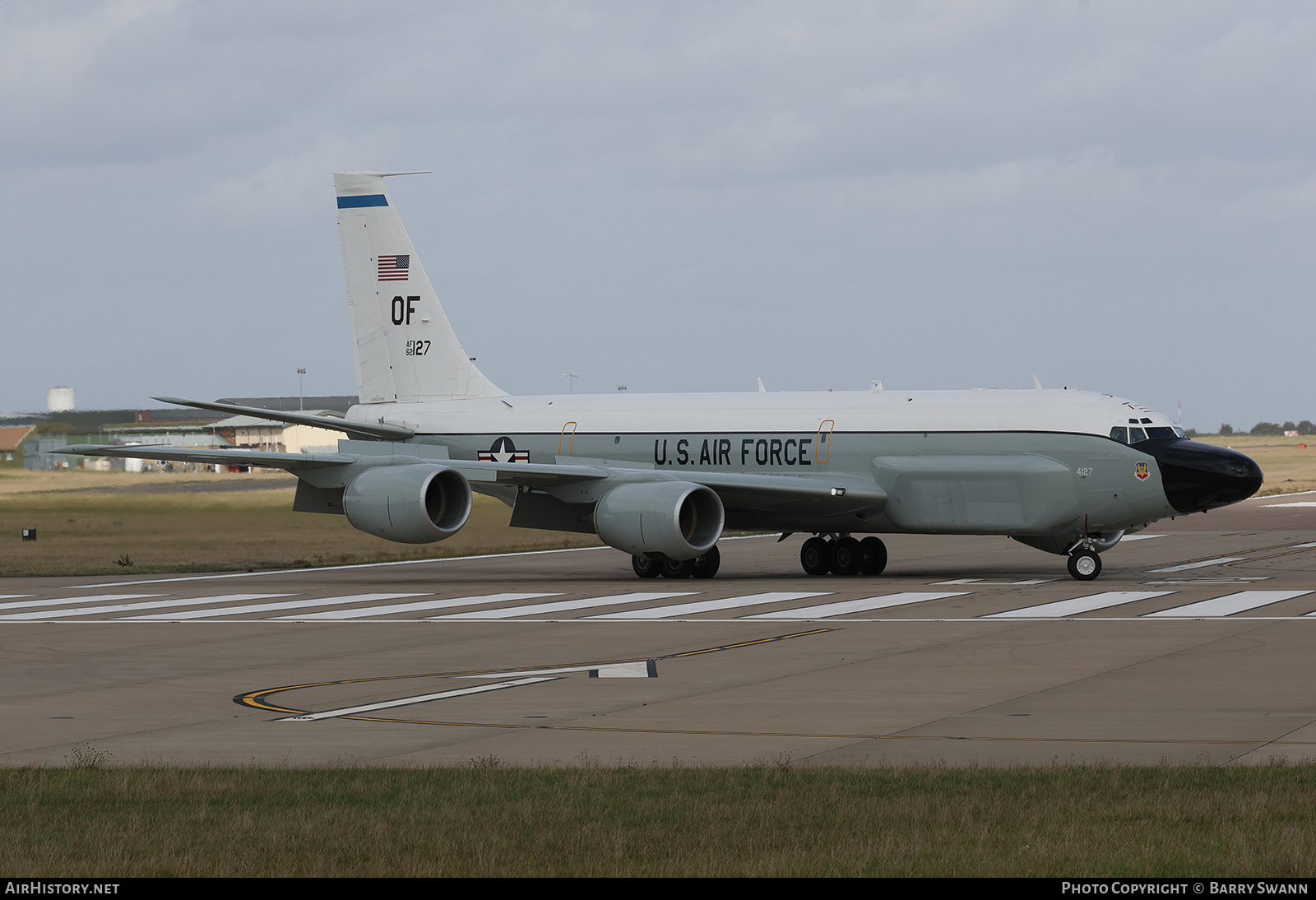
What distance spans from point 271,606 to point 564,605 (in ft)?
15.5

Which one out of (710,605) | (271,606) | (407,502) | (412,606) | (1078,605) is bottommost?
(1078,605)

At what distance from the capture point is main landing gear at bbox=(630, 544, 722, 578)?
97.1 ft

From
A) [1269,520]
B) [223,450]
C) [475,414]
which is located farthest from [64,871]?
[1269,520]

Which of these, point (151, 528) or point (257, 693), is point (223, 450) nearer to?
point (151, 528)

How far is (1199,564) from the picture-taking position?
31.7 m

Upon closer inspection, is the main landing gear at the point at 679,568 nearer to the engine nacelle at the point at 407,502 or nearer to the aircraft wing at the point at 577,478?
the aircraft wing at the point at 577,478

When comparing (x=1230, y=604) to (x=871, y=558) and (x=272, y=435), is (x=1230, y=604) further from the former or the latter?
(x=272, y=435)

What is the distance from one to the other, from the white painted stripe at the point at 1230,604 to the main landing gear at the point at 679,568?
31.2 ft

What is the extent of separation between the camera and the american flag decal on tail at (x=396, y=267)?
1374 inches

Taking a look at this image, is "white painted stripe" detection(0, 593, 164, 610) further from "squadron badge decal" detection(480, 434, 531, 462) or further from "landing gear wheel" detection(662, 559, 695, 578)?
"landing gear wheel" detection(662, 559, 695, 578)

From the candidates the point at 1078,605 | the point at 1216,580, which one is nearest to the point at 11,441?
the point at 1216,580

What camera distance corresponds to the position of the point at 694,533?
2816 centimetres

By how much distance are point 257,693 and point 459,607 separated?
918 centimetres

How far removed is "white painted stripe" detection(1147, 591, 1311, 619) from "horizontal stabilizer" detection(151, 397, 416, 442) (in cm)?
1692
